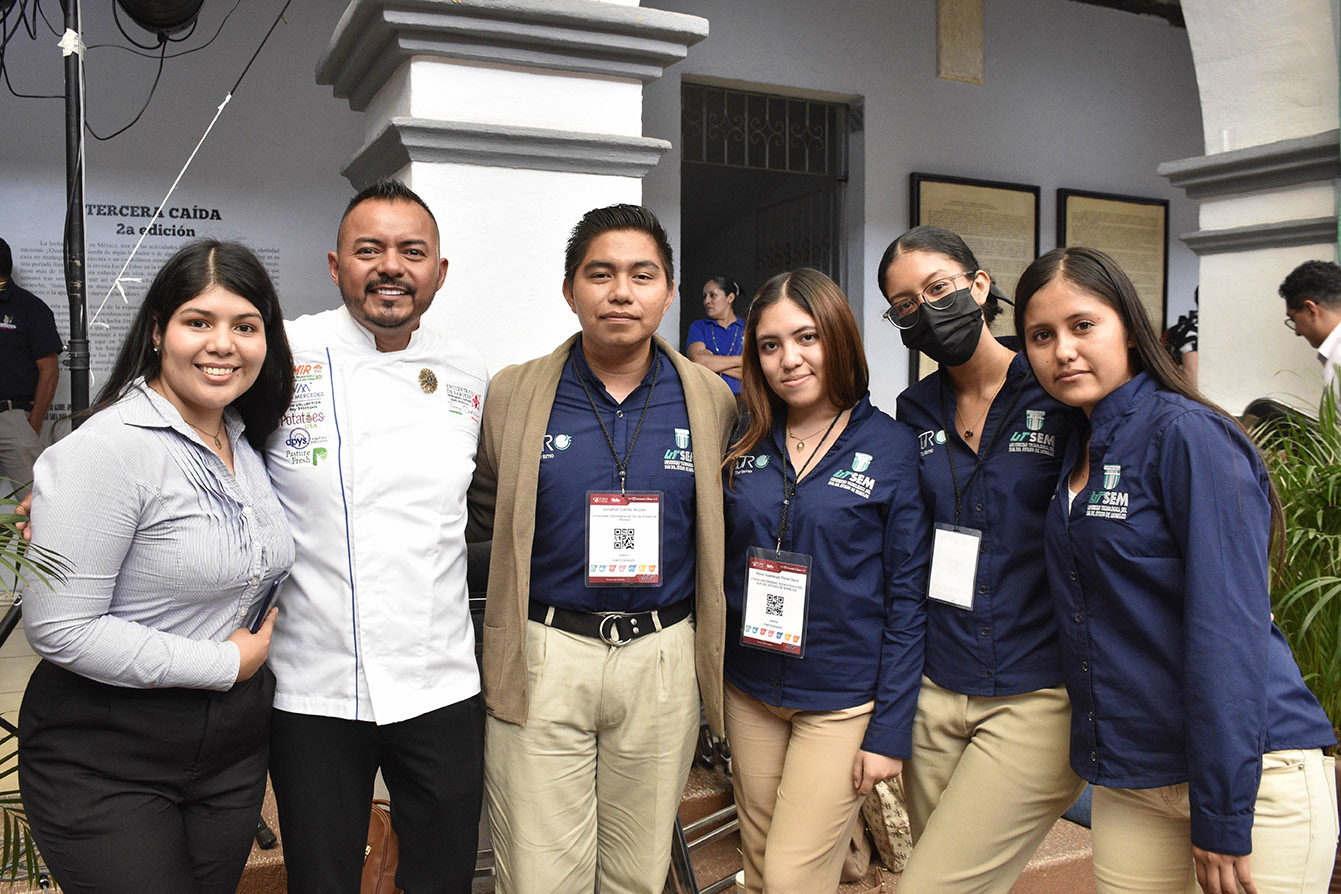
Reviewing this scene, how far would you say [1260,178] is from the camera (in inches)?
147

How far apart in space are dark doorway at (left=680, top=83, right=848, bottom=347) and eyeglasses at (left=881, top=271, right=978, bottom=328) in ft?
13.3

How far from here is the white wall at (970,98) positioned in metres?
5.78

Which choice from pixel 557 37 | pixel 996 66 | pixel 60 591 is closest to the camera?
pixel 60 591

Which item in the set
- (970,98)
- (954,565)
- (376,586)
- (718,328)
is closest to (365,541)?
(376,586)

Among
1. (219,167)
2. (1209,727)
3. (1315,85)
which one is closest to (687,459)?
(1209,727)

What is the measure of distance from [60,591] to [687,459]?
1159 mm

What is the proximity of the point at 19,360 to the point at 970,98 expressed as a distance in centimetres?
590

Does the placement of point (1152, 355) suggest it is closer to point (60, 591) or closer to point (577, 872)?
point (577, 872)

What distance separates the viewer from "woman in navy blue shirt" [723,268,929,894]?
1.93m

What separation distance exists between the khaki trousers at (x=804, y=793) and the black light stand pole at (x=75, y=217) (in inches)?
82.1

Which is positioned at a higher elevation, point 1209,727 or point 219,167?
point 219,167

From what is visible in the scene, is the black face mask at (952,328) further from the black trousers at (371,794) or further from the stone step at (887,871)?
A: the stone step at (887,871)

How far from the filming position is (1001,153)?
661 cm

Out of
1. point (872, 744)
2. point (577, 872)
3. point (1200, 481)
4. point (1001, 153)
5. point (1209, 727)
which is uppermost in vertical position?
point (1001, 153)
